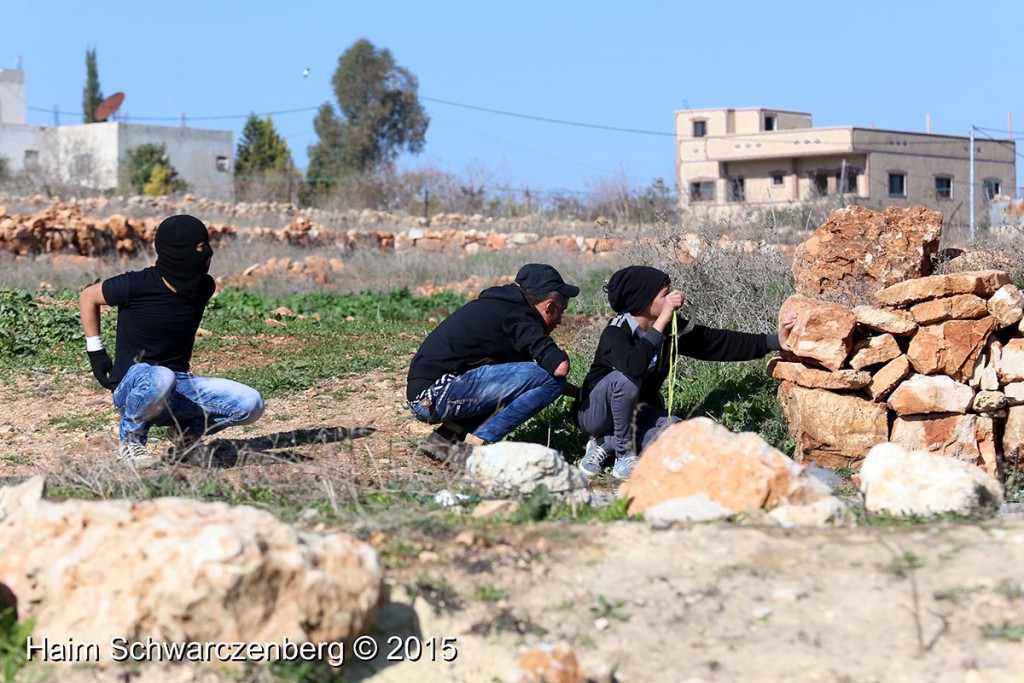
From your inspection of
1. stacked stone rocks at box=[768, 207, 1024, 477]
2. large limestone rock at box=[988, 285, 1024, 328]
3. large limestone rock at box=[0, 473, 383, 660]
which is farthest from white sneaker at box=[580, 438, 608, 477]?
large limestone rock at box=[0, 473, 383, 660]

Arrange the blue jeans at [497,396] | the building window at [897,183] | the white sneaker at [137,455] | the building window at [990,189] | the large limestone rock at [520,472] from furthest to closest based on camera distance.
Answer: the building window at [897,183], the building window at [990,189], the blue jeans at [497,396], the white sneaker at [137,455], the large limestone rock at [520,472]

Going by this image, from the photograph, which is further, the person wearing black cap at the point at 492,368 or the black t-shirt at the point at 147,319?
the person wearing black cap at the point at 492,368

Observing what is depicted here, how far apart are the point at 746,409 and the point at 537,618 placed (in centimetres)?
356

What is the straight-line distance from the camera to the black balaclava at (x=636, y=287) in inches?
230

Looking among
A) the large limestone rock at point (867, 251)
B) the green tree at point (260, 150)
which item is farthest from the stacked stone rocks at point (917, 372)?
the green tree at point (260, 150)

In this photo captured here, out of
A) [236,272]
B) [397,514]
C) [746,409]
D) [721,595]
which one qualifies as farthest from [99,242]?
[721,595]

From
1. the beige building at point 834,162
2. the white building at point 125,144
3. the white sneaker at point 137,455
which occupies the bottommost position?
the white sneaker at point 137,455

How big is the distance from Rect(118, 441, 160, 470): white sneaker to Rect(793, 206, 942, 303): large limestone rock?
397cm

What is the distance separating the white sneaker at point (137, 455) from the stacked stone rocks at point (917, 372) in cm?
329

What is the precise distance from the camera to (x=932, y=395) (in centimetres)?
606

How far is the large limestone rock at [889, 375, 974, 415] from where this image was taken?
6.05m

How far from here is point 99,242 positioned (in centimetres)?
1733

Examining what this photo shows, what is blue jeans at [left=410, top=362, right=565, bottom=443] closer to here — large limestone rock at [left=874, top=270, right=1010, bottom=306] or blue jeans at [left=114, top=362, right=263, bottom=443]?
blue jeans at [left=114, top=362, right=263, bottom=443]

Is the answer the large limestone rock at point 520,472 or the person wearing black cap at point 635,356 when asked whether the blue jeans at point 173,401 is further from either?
the person wearing black cap at point 635,356
